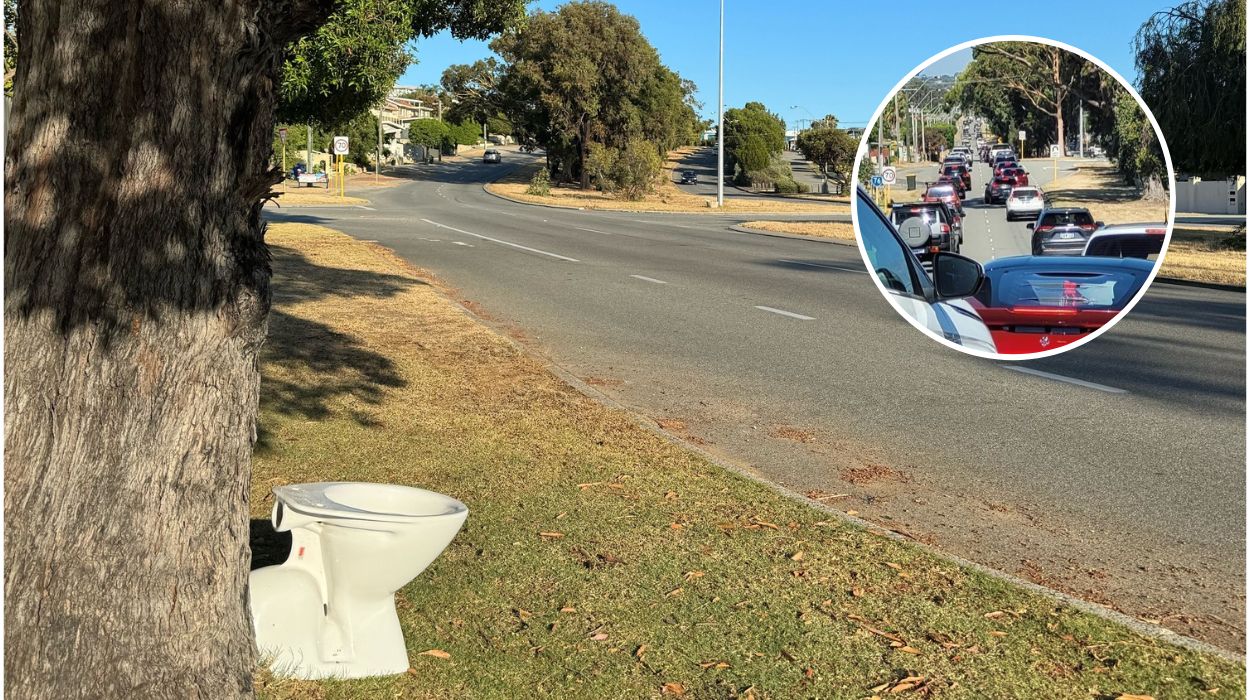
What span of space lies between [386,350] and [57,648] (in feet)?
21.1

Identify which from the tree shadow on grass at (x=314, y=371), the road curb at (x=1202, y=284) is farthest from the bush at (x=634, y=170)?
the tree shadow on grass at (x=314, y=371)

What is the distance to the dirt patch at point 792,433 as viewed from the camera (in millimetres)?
7090

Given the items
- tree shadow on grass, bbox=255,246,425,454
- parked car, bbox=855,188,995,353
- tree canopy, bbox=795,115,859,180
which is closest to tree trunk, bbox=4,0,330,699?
tree canopy, bbox=795,115,859,180

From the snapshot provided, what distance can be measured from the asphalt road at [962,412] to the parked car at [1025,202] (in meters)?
2.91

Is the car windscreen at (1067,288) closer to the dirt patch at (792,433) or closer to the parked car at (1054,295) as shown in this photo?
the parked car at (1054,295)

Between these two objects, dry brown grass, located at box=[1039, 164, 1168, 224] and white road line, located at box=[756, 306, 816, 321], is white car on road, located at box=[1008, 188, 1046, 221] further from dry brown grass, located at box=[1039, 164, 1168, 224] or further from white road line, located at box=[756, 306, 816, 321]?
white road line, located at box=[756, 306, 816, 321]

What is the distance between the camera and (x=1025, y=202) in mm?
1669

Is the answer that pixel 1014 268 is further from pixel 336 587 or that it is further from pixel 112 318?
pixel 336 587

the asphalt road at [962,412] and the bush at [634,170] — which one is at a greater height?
the bush at [634,170]

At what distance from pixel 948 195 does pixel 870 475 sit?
462cm

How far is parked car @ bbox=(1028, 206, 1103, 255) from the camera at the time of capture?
162 cm

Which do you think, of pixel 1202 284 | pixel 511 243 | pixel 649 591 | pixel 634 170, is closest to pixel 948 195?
pixel 649 591

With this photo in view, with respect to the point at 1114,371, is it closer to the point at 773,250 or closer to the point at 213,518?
the point at 213,518

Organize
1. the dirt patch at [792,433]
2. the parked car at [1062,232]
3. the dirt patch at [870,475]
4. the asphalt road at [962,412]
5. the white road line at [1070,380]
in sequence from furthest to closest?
1. the white road line at [1070,380]
2. the dirt patch at [792,433]
3. the dirt patch at [870,475]
4. the asphalt road at [962,412]
5. the parked car at [1062,232]
